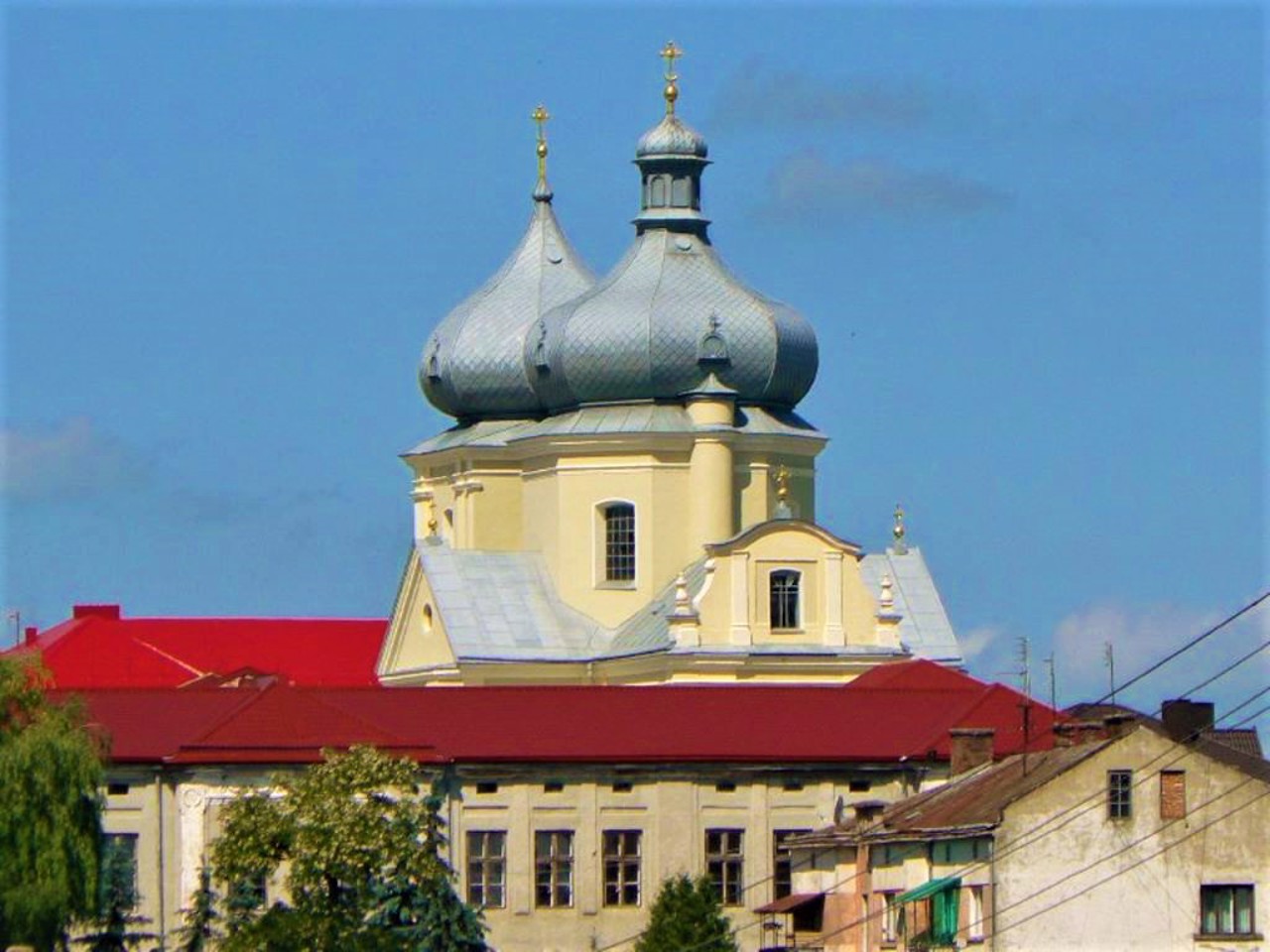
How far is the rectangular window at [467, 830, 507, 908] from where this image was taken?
90.9 metres

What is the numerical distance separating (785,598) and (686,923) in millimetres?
20601

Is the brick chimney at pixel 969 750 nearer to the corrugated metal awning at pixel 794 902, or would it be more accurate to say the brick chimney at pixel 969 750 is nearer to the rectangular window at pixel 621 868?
the corrugated metal awning at pixel 794 902

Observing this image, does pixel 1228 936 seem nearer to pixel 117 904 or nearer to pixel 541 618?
pixel 117 904

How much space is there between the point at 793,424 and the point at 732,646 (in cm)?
663

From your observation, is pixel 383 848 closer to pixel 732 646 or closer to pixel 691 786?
pixel 691 786

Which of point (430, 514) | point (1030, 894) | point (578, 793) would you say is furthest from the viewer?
point (430, 514)

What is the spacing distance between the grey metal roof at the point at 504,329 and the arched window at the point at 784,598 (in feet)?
27.7

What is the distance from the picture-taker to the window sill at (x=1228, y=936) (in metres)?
77.1

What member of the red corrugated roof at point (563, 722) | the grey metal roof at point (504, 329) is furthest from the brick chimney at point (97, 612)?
the red corrugated roof at point (563, 722)

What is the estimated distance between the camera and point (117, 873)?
279 ft

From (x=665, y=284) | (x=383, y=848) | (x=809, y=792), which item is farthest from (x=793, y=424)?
(x=383, y=848)

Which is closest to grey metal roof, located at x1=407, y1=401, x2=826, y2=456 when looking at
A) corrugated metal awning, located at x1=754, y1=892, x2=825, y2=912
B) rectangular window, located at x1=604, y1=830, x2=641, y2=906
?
rectangular window, located at x1=604, y1=830, x2=641, y2=906

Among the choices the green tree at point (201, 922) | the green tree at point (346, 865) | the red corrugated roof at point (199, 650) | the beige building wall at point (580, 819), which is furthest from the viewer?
the red corrugated roof at point (199, 650)

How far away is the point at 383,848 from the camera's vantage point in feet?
260
